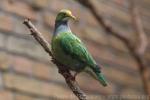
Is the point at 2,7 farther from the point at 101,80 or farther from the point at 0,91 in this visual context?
the point at 101,80

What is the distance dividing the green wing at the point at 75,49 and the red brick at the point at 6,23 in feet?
2.78

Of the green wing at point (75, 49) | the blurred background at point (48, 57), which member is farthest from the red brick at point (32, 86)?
the green wing at point (75, 49)

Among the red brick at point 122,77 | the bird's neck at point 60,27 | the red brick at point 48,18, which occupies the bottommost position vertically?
the bird's neck at point 60,27

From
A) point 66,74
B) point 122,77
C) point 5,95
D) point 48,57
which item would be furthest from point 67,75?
point 122,77

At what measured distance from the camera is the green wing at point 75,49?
0.35 meters

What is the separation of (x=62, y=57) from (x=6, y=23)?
2.90 feet

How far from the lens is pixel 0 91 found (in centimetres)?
115

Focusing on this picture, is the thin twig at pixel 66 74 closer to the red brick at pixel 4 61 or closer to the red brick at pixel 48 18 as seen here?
the red brick at pixel 4 61

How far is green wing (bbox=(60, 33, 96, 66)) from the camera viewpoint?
1.14 feet

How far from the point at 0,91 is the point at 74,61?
832 millimetres

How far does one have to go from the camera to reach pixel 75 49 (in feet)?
1.17

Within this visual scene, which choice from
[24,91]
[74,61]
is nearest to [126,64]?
[24,91]

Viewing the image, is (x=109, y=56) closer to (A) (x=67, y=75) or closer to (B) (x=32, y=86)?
(B) (x=32, y=86)

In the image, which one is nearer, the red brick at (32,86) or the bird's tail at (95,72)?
the bird's tail at (95,72)
